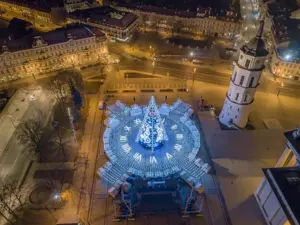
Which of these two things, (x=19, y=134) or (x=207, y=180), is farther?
(x=19, y=134)

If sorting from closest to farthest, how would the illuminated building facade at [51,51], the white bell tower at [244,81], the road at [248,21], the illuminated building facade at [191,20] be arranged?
the white bell tower at [244,81], the illuminated building facade at [51,51], the road at [248,21], the illuminated building facade at [191,20]

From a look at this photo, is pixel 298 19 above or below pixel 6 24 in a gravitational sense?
above

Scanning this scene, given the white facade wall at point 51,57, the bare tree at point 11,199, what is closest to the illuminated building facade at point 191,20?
the white facade wall at point 51,57

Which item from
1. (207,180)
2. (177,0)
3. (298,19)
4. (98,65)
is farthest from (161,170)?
(177,0)

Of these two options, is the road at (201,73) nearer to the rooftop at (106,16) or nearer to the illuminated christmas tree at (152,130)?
the rooftop at (106,16)

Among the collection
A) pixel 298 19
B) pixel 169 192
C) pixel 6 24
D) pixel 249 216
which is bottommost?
pixel 249 216

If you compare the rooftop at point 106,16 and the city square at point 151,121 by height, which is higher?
the rooftop at point 106,16

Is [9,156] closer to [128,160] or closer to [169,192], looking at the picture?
[128,160]

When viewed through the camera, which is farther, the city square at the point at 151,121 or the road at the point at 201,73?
the road at the point at 201,73
